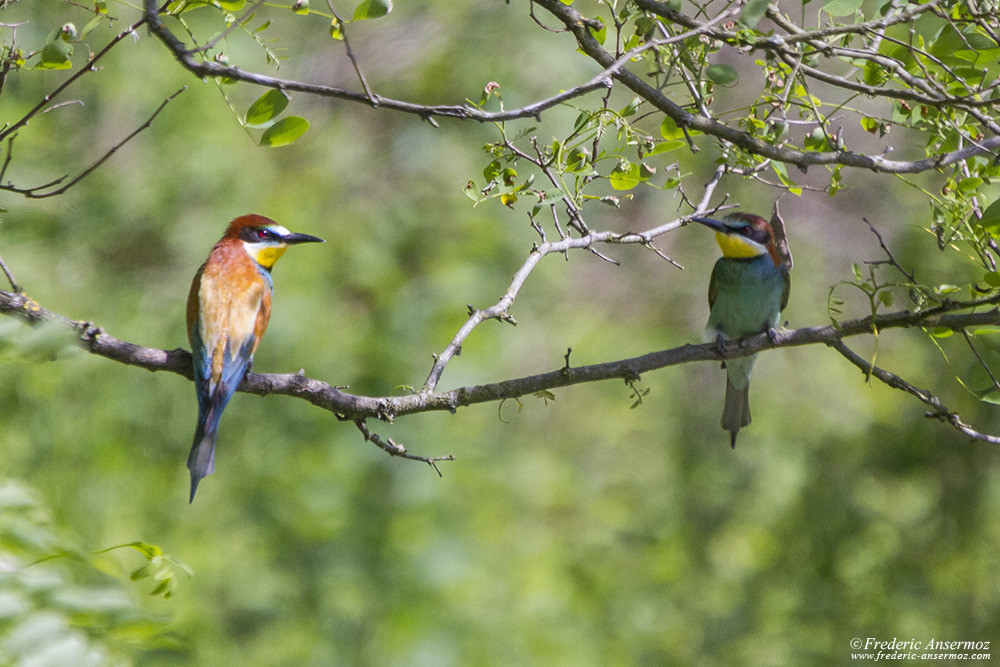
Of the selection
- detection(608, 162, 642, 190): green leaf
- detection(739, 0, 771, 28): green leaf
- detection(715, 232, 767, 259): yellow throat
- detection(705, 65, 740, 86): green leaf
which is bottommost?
detection(715, 232, 767, 259): yellow throat

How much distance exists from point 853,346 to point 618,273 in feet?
7.31

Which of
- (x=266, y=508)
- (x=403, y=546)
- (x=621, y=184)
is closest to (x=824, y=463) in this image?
(x=403, y=546)

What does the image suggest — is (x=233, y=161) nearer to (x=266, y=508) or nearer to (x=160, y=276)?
(x=160, y=276)

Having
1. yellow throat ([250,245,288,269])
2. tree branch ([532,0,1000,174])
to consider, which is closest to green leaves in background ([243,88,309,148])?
tree branch ([532,0,1000,174])

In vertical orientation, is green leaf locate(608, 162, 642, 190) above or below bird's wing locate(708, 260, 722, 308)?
above

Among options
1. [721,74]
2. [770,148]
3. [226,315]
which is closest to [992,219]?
[770,148]

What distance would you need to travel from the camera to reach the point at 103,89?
4.70 m

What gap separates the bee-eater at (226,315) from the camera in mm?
2318

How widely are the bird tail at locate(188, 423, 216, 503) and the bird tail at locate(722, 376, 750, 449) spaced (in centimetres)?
169

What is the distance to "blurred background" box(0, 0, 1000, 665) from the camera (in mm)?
3951

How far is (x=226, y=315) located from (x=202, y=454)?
0.39 m

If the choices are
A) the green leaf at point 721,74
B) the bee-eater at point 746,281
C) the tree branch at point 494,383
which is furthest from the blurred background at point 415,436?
the green leaf at point 721,74

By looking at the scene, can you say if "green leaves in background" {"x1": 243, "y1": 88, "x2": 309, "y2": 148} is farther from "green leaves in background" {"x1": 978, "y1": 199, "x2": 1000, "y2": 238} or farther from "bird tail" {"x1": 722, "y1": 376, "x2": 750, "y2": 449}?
"bird tail" {"x1": 722, "y1": 376, "x2": 750, "y2": 449}

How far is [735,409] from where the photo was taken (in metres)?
3.18
